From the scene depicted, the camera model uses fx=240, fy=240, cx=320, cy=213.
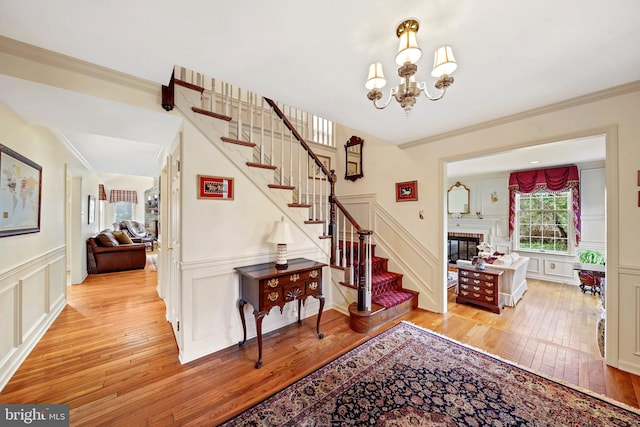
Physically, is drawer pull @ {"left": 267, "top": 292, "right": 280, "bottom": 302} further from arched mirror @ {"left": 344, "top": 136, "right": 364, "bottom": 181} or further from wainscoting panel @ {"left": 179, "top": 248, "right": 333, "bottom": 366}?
arched mirror @ {"left": 344, "top": 136, "right": 364, "bottom": 181}

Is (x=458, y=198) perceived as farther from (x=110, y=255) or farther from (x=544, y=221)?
(x=110, y=255)

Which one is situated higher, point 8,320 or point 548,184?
point 548,184

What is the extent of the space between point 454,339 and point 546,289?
11.3 feet

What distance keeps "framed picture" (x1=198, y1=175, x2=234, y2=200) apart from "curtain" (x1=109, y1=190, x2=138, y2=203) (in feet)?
34.2

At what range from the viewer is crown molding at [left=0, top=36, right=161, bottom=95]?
5.25 feet

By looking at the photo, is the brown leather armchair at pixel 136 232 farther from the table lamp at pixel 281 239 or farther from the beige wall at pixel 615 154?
the beige wall at pixel 615 154

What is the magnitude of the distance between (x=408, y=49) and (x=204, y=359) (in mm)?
2985

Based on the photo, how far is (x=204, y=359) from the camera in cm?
230

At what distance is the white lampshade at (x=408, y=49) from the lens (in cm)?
135

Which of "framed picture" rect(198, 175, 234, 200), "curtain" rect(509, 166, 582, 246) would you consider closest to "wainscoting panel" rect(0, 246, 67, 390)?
"framed picture" rect(198, 175, 234, 200)

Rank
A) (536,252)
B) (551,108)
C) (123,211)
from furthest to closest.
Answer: (123,211)
(536,252)
(551,108)

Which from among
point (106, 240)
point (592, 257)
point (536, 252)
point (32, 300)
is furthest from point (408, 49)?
point (106, 240)

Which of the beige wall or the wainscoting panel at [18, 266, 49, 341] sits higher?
the beige wall

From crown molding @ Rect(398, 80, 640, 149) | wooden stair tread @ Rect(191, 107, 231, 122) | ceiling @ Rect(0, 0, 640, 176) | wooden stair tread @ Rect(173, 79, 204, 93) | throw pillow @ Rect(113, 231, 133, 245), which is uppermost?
wooden stair tread @ Rect(173, 79, 204, 93)
